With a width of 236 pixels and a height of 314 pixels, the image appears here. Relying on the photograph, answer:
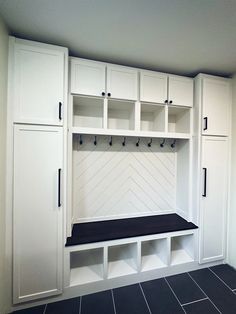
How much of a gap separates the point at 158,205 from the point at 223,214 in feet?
2.67

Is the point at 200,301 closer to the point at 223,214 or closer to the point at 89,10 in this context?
the point at 223,214

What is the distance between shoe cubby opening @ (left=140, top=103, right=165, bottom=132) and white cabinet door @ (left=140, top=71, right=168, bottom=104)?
9 centimetres

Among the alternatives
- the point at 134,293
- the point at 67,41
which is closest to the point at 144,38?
the point at 67,41

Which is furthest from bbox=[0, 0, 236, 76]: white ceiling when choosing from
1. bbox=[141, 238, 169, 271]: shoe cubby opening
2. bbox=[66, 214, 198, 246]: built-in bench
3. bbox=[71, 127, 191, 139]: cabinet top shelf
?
bbox=[141, 238, 169, 271]: shoe cubby opening

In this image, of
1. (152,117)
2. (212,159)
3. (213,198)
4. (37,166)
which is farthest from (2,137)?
(213,198)

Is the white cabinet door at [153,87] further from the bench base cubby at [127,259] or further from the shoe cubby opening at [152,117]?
the bench base cubby at [127,259]

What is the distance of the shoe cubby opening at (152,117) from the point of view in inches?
76.0

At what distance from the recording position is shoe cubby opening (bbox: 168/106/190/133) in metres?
2.01

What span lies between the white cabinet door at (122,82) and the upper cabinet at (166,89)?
94 millimetres

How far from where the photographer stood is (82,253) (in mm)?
2006

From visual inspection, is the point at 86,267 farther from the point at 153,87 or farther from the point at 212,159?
the point at 153,87

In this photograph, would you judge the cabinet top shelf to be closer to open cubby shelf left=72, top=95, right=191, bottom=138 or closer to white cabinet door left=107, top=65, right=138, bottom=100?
open cubby shelf left=72, top=95, right=191, bottom=138

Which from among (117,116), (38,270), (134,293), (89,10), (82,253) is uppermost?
(89,10)

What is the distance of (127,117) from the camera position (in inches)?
82.4
